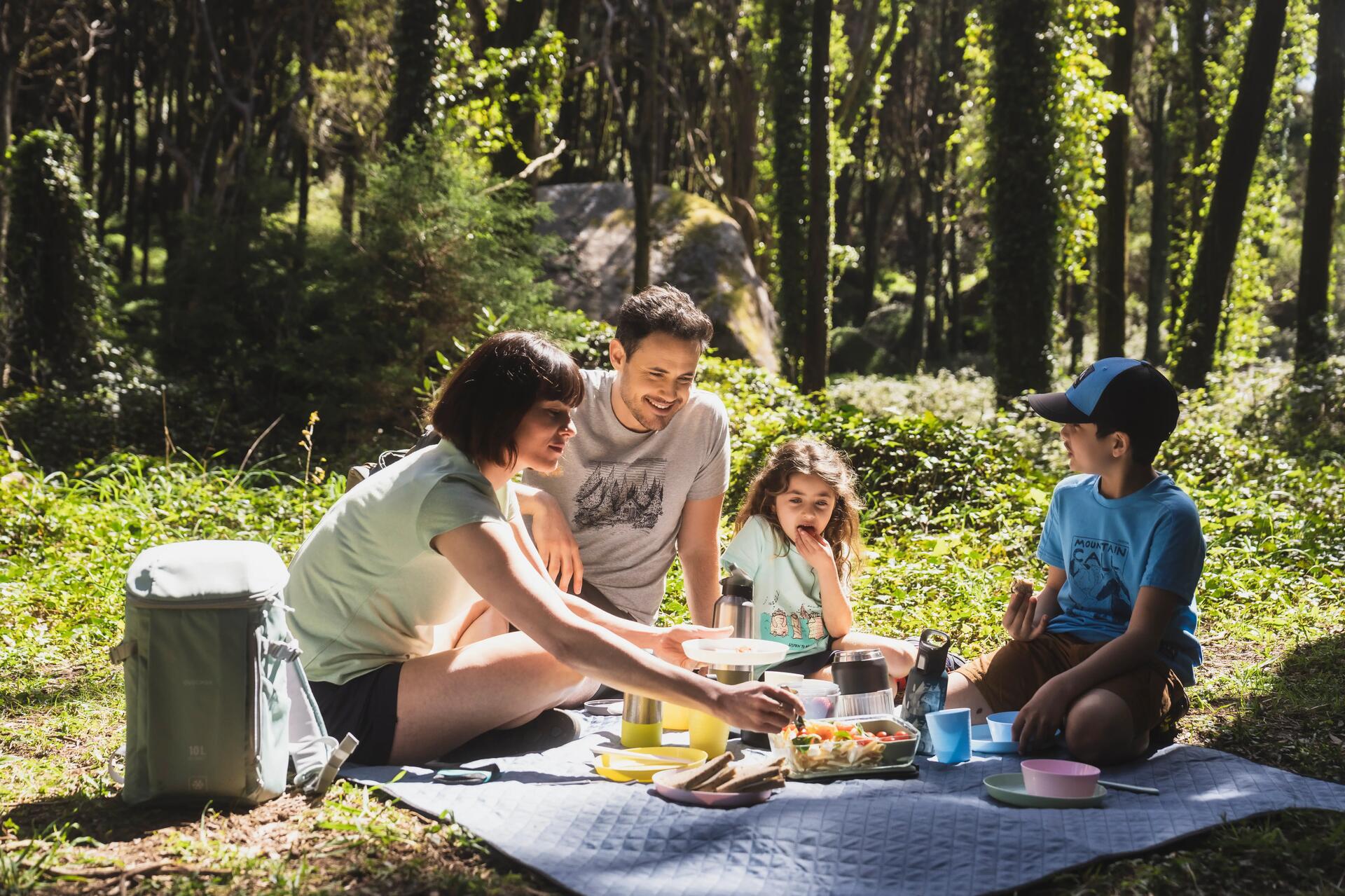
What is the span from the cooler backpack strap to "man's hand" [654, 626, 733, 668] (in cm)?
90

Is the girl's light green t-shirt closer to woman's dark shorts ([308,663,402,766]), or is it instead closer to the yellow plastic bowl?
woman's dark shorts ([308,663,402,766])

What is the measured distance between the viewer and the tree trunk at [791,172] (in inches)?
613

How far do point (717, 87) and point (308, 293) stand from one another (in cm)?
1431

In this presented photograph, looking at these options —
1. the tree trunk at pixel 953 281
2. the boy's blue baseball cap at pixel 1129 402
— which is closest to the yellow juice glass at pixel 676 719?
the boy's blue baseball cap at pixel 1129 402

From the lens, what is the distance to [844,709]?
336cm

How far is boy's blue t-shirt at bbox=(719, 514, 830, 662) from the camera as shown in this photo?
4.16 m

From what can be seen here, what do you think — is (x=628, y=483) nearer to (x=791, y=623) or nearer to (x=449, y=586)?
(x=791, y=623)

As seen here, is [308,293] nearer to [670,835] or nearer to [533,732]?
[533,732]

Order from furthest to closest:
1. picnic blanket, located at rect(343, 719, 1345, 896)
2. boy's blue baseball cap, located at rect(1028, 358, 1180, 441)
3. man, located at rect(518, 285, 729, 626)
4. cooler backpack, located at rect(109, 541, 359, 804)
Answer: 1. man, located at rect(518, 285, 729, 626)
2. boy's blue baseball cap, located at rect(1028, 358, 1180, 441)
3. cooler backpack, located at rect(109, 541, 359, 804)
4. picnic blanket, located at rect(343, 719, 1345, 896)

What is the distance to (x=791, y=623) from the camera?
164 inches

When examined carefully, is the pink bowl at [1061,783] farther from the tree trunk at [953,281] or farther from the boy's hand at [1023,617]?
the tree trunk at [953,281]

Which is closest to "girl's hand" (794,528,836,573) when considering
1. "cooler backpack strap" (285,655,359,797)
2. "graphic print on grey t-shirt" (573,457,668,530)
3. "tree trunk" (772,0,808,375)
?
"graphic print on grey t-shirt" (573,457,668,530)

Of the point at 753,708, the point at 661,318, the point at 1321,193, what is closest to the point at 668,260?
the point at 1321,193

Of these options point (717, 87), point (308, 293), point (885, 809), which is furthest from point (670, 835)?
point (717, 87)
